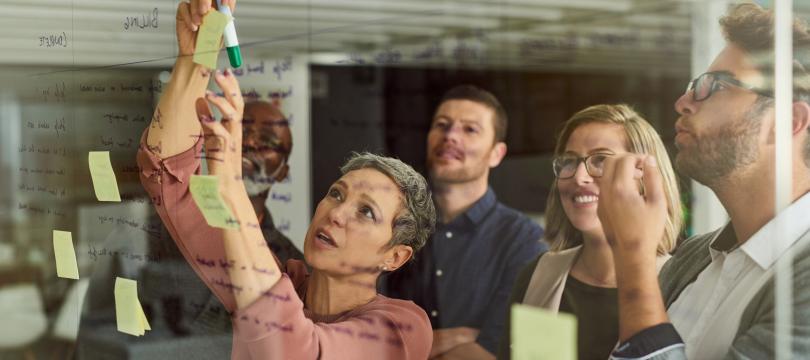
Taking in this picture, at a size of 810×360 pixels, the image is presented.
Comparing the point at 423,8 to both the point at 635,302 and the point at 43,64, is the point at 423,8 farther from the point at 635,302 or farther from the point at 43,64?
the point at 43,64

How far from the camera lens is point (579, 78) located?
1972 mm

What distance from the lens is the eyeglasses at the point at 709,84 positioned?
5.58ft

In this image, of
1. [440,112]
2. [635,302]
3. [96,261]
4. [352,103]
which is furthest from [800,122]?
[96,261]

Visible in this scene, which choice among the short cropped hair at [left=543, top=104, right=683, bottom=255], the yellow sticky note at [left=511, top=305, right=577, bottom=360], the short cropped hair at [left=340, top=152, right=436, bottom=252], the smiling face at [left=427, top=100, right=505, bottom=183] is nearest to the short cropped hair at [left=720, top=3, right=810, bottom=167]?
the short cropped hair at [left=543, top=104, right=683, bottom=255]

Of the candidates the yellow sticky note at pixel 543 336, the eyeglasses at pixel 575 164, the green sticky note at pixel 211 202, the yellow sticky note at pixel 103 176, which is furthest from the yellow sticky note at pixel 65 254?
the eyeglasses at pixel 575 164

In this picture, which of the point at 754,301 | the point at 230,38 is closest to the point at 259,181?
the point at 230,38

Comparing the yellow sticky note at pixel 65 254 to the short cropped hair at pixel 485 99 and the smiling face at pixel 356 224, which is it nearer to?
the smiling face at pixel 356 224

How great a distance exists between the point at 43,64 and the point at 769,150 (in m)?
2.16

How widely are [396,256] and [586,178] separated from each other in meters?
0.50

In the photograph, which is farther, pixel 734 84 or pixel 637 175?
pixel 637 175

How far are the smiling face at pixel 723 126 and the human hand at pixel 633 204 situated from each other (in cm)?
6

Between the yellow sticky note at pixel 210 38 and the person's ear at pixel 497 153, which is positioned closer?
the person's ear at pixel 497 153

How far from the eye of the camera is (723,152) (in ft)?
5.60

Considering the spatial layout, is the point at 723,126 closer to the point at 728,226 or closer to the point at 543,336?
the point at 728,226
